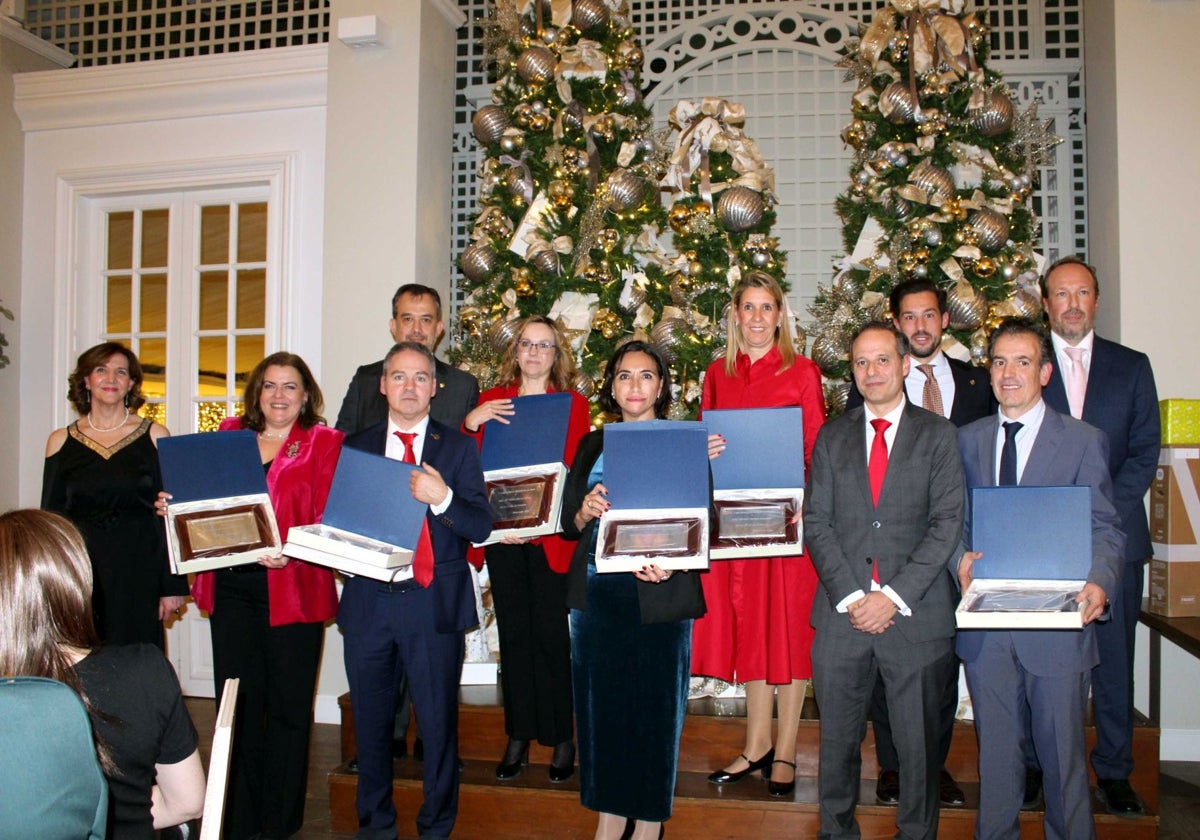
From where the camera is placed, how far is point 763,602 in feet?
10.8

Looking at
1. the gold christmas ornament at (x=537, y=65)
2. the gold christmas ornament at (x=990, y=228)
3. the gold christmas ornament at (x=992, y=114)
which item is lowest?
the gold christmas ornament at (x=990, y=228)

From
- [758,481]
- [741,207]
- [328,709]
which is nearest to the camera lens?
[758,481]

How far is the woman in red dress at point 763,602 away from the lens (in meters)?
3.26

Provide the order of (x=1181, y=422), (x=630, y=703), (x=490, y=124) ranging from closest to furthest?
(x=630, y=703), (x=1181, y=422), (x=490, y=124)

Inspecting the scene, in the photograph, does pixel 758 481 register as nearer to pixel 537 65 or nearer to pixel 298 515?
pixel 298 515

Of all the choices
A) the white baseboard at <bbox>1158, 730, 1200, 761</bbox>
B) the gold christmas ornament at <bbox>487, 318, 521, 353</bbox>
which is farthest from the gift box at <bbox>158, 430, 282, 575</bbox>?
the white baseboard at <bbox>1158, 730, 1200, 761</bbox>

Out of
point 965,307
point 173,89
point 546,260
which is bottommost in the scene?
point 965,307

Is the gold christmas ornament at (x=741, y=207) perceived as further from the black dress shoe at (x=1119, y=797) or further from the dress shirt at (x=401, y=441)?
the black dress shoe at (x=1119, y=797)

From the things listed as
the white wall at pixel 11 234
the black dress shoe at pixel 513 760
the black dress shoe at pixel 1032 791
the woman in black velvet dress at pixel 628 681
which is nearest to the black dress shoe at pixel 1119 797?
the black dress shoe at pixel 1032 791

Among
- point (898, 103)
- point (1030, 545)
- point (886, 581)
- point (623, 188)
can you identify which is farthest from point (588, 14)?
point (1030, 545)

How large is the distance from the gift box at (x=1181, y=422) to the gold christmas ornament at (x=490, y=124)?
3.28 metres

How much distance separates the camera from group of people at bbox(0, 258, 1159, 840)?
2.83 m

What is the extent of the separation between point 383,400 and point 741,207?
1.84m

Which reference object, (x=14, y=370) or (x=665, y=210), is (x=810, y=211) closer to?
(x=665, y=210)
